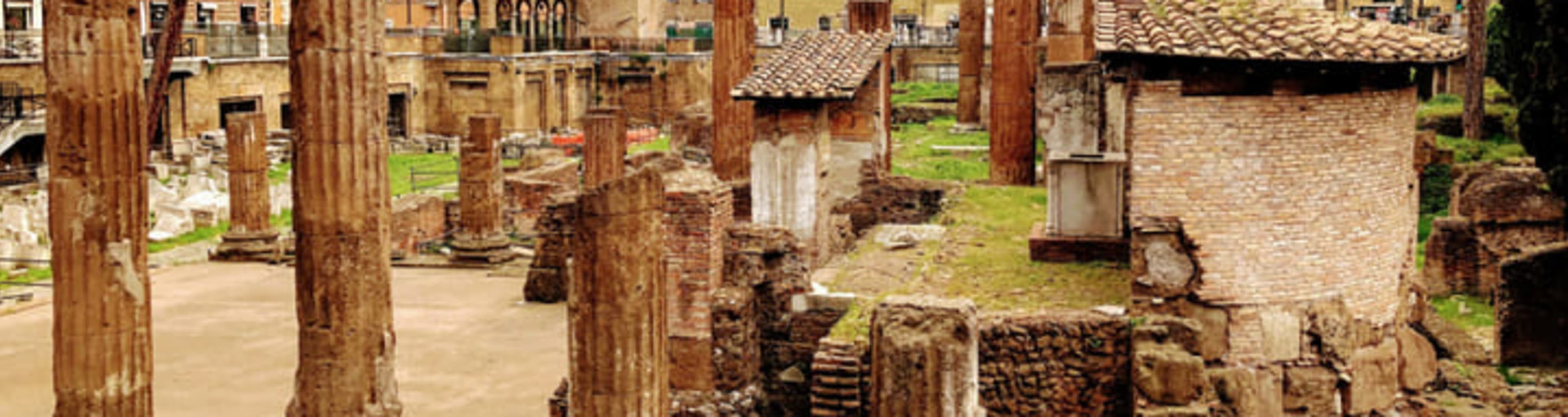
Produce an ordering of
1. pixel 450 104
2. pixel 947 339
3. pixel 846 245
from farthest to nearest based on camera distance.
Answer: pixel 450 104
pixel 846 245
pixel 947 339

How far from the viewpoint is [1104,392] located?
1024cm

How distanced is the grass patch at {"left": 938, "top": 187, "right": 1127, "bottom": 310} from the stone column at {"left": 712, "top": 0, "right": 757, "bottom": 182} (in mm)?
2765

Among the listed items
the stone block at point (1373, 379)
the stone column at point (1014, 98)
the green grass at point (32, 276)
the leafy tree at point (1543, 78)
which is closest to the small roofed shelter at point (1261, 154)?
the stone block at point (1373, 379)

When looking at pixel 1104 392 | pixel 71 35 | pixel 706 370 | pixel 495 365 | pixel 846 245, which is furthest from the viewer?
pixel 846 245

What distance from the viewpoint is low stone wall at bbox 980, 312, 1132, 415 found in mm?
10102

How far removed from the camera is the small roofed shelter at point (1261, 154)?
33.3 ft

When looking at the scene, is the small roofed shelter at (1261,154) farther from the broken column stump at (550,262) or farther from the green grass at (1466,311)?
the broken column stump at (550,262)

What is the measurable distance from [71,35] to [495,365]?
7.43 metres

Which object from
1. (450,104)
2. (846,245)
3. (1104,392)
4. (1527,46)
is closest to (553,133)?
(450,104)

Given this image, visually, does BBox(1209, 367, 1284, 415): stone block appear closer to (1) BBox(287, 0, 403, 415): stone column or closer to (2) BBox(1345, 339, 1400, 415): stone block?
(2) BBox(1345, 339, 1400, 415): stone block

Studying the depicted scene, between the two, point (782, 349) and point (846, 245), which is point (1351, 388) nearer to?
point (782, 349)

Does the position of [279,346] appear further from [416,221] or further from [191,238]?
[191,238]

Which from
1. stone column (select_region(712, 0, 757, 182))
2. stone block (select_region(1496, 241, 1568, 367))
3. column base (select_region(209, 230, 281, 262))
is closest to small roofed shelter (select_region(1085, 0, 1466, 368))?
stone block (select_region(1496, 241, 1568, 367))

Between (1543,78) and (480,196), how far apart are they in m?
13.0
